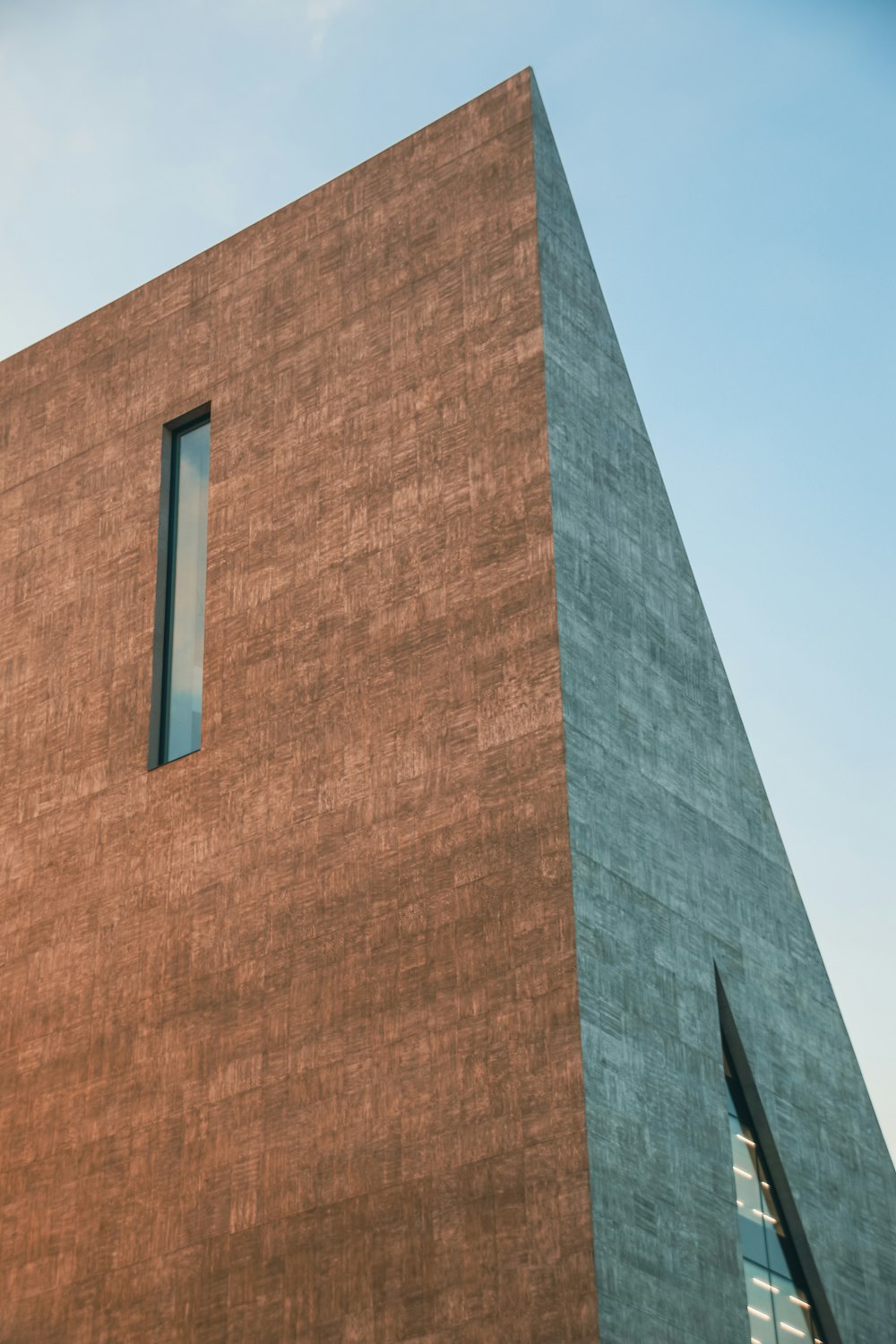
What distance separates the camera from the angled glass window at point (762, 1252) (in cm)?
1934

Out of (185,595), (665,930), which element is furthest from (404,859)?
(185,595)

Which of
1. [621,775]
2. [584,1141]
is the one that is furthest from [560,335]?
[584,1141]

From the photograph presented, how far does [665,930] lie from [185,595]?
7.67m

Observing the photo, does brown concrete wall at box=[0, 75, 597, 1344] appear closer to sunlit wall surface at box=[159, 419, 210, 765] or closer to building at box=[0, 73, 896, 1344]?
building at box=[0, 73, 896, 1344]

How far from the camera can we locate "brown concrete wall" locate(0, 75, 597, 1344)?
18109 millimetres

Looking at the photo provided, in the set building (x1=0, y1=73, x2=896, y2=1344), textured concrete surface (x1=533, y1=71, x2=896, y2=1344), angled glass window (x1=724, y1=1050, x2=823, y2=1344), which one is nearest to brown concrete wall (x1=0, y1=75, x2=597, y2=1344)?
building (x1=0, y1=73, x2=896, y2=1344)

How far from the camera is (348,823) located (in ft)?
66.5

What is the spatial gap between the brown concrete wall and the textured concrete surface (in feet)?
1.39

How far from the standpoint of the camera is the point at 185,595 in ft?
78.0

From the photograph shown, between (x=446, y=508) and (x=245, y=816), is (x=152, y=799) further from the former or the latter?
(x=446, y=508)

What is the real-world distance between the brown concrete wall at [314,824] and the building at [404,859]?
0.05 m

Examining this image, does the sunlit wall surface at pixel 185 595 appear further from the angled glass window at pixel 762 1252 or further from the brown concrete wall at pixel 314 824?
the angled glass window at pixel 762 1252

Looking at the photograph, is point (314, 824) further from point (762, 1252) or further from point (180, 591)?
point (762, 1252)

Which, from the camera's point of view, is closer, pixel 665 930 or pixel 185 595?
pixel 665 930
